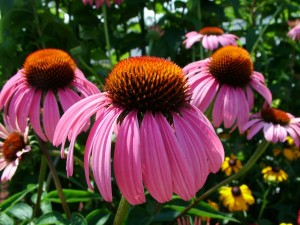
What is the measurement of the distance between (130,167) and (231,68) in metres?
0.71

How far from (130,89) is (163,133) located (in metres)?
0.12

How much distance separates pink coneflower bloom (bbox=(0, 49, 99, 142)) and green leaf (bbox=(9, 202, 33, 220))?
0.21 meters

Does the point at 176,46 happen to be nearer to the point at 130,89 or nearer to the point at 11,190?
the point at 11,190

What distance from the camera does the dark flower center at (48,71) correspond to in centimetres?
109

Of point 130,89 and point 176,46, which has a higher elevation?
point 130,89

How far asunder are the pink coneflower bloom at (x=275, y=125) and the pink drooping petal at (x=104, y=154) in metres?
0.65

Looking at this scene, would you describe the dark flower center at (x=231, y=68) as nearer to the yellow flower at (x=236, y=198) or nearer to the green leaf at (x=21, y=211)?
the yellow flower at (x=236, y=198)

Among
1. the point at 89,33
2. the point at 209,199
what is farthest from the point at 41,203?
the point at 89,33

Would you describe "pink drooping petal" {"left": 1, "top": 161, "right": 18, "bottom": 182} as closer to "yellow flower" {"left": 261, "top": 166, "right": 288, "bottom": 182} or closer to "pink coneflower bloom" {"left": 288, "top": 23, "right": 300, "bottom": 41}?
"yellow flower" {"left": 261, "top": 166, "right": 288, "bottom": 182}

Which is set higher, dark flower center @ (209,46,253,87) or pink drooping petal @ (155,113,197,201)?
pink drooping petal @ (155,113,197,201)

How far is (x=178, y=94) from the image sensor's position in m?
0.79

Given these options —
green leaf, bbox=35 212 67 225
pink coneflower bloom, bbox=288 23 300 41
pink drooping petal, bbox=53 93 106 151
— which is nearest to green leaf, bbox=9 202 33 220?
green leaf, bbox=35 212 67 225

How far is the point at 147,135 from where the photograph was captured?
681 mm

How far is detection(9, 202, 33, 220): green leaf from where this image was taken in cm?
110
